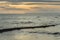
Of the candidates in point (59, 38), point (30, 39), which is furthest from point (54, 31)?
point (30, 39)

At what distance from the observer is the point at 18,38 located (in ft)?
6.55

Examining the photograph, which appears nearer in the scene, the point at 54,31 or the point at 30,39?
the point at 30,39

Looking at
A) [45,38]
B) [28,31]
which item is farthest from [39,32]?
[45,38]

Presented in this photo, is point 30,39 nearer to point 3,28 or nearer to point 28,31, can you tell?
point 28,31

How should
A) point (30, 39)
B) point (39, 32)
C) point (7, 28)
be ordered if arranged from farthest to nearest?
1. point (7, 28)
2. point (39, 32)
3. point (30, 39)

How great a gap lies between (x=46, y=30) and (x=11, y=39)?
622mm

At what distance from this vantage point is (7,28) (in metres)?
2.51

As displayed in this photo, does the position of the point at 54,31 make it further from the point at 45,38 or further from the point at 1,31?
the point at 1,31

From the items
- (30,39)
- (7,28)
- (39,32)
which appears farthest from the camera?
(7,28)

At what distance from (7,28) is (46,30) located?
0.52 m

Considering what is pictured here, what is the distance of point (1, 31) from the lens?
7.80 feet

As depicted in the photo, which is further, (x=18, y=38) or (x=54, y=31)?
(x=54, y=31)

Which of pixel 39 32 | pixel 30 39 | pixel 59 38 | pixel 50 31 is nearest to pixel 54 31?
pixel 50 31

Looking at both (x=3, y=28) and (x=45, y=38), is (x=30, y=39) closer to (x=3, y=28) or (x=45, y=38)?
(x=45, y=38)
